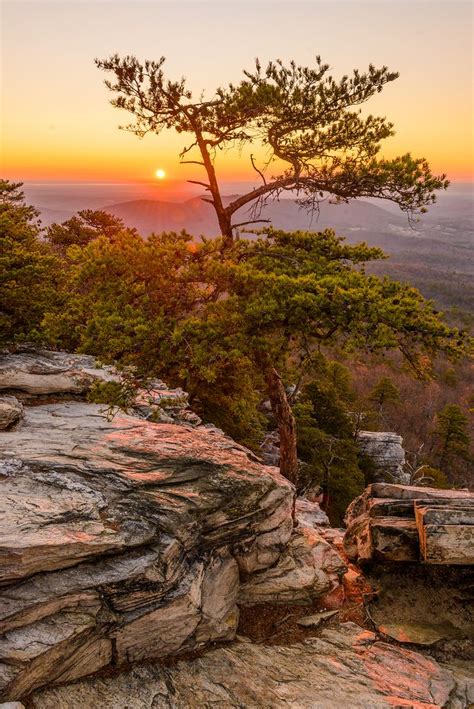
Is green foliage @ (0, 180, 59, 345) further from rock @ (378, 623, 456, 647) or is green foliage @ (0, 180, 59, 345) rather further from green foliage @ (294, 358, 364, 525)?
green foliage @ (294, 358, 364, 525)

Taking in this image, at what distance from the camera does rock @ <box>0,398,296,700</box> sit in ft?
22.5

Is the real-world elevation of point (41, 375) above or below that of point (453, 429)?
above

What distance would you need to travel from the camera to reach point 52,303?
14.7 m

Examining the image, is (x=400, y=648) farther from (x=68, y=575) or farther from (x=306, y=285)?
(x=306, y=285)

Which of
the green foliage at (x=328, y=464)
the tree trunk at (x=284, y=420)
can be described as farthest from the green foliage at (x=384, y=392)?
the tree trunk at (x=284, y=420)

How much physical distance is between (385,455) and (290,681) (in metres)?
28.1

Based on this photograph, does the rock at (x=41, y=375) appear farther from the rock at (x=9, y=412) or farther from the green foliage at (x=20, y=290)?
the rock at (x=9, y=412)

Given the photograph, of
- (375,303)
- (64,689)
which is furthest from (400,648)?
(375,303)

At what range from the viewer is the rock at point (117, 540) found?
6855mm

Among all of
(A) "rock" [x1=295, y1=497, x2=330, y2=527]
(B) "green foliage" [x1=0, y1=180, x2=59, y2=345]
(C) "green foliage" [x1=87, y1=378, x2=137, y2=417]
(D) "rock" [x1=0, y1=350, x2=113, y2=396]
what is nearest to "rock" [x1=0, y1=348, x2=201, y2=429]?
(D) "rock" [x1=0, y1=350, x2=113, y2=396]

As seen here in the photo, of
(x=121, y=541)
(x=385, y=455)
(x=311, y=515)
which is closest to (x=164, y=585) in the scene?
(x=121, y=541)

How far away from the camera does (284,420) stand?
13.7 meters

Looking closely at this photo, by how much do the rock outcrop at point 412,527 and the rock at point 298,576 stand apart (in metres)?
1.08

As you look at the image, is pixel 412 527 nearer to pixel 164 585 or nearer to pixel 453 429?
pixel 164 585
